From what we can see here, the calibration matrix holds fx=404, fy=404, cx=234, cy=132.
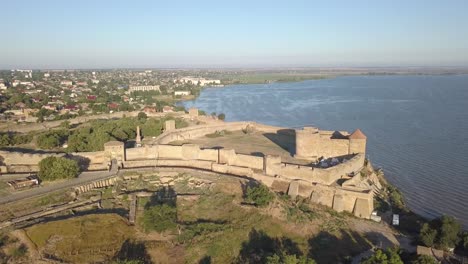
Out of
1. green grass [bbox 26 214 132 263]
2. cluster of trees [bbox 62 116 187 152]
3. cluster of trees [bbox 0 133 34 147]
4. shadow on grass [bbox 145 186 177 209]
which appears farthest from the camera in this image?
cluster of trees [bbox 0 133 34 147]

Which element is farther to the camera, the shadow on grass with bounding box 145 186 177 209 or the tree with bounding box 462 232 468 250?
the shadow on grass with bounding box 145 186 177 209

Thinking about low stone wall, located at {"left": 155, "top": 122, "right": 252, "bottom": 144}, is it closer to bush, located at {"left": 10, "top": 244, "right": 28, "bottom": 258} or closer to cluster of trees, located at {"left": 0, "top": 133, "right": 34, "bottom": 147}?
cluster of trees, located at {"left": 0, "top": 133, "right": 34, "bottom": 147}

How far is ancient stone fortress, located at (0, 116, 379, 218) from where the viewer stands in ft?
51.3

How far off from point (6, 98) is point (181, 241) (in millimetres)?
43097

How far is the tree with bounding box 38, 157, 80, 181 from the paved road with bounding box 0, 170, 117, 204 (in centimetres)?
31

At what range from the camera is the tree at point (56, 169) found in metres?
16.0

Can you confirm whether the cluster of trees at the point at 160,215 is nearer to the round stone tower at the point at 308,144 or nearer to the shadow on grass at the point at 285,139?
the round stone tower at the point at 308,144

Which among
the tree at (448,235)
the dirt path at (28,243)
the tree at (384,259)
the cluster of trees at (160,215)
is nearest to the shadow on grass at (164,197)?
the cluster of trees at (160,215)

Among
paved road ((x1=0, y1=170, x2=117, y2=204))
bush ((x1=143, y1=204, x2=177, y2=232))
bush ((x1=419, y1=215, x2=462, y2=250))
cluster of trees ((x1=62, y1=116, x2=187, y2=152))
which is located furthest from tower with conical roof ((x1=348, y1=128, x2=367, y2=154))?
cluster of trees ((x1=62, y1=116, x2=187, y2=152))

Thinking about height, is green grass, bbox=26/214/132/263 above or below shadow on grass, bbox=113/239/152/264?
above

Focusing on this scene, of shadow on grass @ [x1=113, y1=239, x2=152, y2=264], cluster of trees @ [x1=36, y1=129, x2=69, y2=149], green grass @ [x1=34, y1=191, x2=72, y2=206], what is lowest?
shadow on grass @ [x1=113, y1=239, x2=152, y2=264]

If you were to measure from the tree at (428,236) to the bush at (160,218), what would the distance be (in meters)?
8.02

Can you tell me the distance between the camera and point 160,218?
Answer: 1330cm

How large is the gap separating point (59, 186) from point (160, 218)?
4.94 metres
